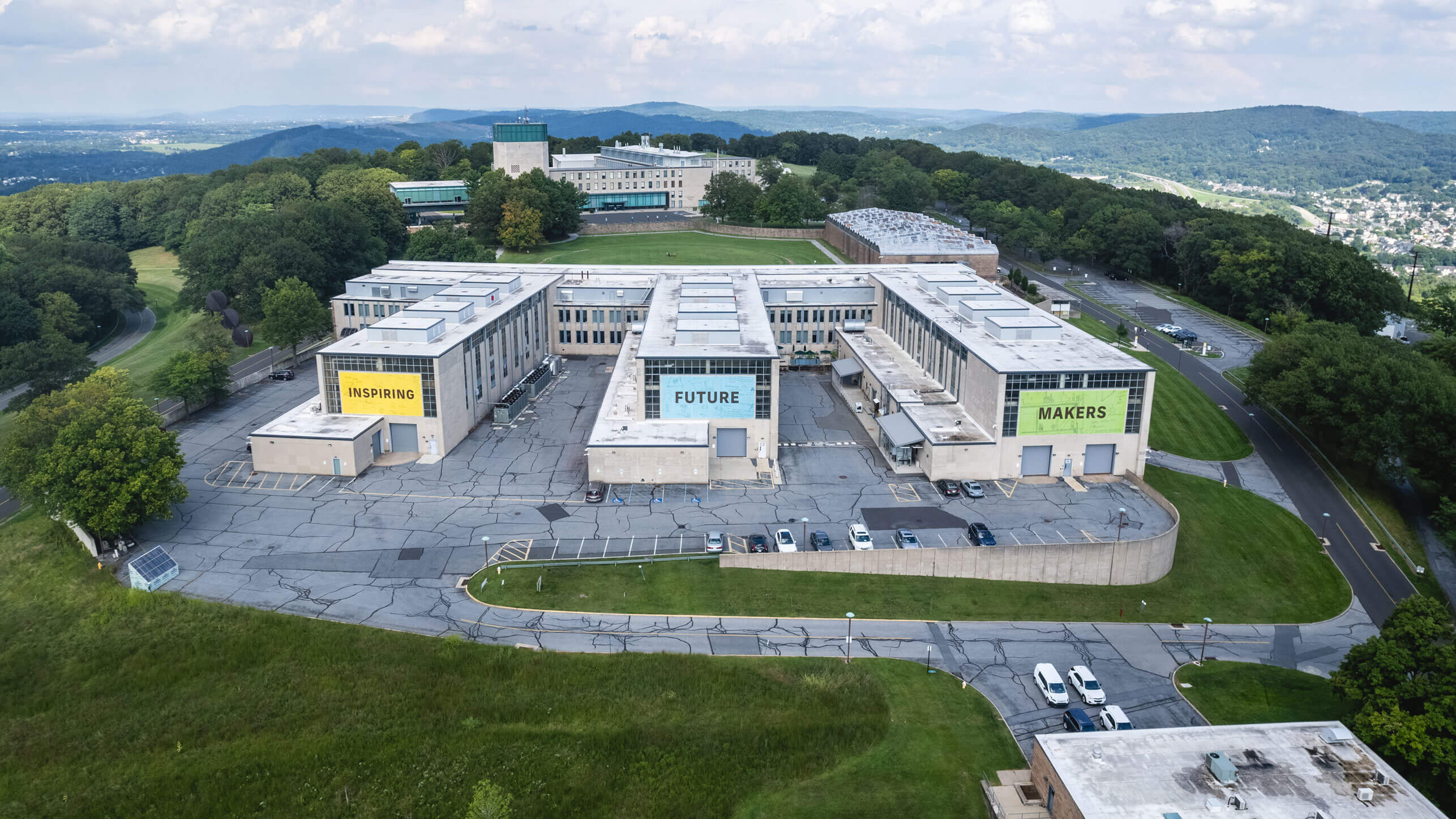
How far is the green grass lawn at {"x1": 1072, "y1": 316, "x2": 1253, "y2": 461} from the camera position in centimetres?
6919

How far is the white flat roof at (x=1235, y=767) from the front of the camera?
29328 mm

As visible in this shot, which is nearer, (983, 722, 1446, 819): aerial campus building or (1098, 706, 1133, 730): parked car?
(983, 722, 1446, 819): aerial campus building

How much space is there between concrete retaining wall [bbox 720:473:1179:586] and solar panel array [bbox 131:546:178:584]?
28133 millimetres

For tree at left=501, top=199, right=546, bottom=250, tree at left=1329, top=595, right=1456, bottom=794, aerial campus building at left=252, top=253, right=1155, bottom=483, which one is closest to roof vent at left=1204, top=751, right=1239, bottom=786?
tree at left=1329, top=595, right=1456, bottom=794

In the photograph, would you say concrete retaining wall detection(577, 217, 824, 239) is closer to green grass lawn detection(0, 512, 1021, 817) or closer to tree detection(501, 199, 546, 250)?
tree detection(501, 199, 546, 250)

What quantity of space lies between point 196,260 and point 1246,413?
354ft

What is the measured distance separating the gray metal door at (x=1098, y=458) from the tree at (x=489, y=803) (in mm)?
42450

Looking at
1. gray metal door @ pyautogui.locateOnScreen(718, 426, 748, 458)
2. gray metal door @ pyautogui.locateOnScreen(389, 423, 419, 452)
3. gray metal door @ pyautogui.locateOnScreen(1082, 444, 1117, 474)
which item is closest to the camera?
gray metal door @ pyautogui.locateOnScreen(1082, 444, 1117, 474)

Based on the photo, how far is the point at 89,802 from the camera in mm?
32812

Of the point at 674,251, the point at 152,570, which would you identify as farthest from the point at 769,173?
the point at 152,570

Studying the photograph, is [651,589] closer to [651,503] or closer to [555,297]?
[651,503]

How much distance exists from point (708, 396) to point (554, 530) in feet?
50.1

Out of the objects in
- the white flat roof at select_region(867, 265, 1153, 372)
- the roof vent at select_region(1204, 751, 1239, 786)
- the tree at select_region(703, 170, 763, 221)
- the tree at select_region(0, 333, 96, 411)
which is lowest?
the roof vent at select_region(1204, 751, 1239, 786)

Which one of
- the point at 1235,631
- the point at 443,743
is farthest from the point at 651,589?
the point at 1235,631
